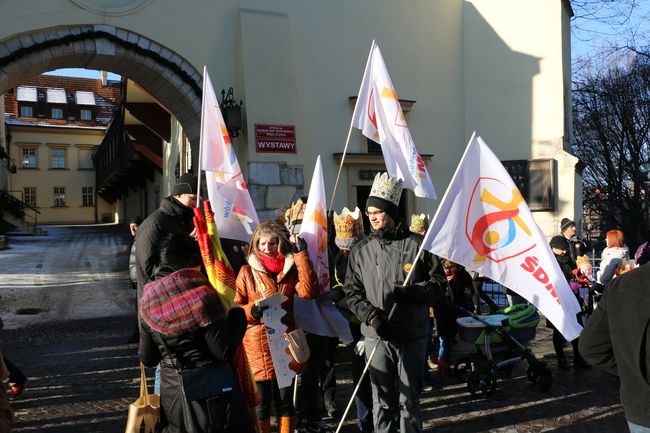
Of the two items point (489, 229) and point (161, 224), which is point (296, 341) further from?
point (489, 229)

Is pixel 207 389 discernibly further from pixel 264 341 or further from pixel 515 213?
pixel 515 213

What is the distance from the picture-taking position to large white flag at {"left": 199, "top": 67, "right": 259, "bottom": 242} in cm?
501

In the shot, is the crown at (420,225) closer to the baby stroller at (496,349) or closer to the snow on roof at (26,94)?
the baby stroller at (496,349)

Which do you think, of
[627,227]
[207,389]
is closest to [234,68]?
[207,389]

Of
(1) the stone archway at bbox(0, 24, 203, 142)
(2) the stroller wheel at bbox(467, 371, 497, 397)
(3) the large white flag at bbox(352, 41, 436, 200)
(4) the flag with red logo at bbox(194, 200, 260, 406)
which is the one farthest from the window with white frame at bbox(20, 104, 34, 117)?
(4) the flag with red logo at bbox(194, 200, 260, 406)

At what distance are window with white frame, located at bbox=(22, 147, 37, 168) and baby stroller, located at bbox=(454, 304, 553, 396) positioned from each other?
45862mm

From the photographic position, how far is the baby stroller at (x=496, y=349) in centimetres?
570

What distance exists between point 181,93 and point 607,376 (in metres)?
8.44

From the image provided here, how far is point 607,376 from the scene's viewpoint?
20.9 ft

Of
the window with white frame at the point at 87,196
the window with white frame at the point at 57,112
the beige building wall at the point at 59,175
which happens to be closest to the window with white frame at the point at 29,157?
the beige building wall at the point at 59,175

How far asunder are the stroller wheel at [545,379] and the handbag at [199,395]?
4.01m

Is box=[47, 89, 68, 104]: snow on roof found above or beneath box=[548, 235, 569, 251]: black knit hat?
above

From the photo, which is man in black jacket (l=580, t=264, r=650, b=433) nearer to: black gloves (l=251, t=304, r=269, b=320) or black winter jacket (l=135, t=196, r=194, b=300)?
black gloves (l=251, t=304, r=269, b=320)

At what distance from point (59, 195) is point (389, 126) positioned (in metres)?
45.1
